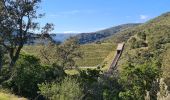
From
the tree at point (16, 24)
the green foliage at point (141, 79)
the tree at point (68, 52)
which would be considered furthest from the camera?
the tree at point (68, 52)

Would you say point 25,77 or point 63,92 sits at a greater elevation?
point 25,77

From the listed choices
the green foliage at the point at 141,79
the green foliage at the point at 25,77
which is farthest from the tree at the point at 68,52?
the green foliage at the point at 25,77

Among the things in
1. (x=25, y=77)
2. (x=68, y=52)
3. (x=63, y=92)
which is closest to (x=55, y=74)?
(x=25, y=77)

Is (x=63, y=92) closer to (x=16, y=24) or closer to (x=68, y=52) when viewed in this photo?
(x=16, y=24)

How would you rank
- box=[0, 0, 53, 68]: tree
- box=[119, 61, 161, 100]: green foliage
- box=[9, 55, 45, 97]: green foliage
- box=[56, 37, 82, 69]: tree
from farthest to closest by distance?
box=[56, 37, 82, 69]: tree
box=[119, 61, 161, 100]: green foliage
box=[9, 55, 45, 97]: green foliage
box=[0, 0, 53, 68]: tree

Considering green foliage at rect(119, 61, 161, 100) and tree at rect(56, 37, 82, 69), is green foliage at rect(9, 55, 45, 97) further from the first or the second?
tree at rect(56, 37, 82, 69)

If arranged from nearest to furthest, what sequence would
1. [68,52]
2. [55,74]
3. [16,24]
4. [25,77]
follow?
[16,24], [25,77], [55,74], [68,52]

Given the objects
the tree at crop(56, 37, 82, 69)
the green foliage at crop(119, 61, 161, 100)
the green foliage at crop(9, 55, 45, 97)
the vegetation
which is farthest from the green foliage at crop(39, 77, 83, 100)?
the tree at crop(56, 37, 82, 69)

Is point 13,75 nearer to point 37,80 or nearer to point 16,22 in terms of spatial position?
point 37,80

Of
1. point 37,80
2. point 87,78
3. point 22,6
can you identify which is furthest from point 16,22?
point 87,78

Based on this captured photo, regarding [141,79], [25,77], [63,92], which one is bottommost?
[141,79]

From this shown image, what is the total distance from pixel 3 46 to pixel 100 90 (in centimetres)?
→ 4475

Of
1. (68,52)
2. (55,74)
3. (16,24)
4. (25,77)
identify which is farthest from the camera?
(68,52)

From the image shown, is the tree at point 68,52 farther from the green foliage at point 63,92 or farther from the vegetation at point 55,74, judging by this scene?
the green foliage at point 63,92
